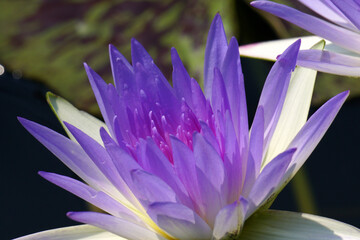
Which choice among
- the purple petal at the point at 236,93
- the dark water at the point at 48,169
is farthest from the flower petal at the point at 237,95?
the dark water at the point at 48,169

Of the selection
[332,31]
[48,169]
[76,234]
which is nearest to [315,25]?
[332,31]

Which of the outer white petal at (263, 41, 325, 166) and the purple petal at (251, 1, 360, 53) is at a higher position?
the purple petal at (251, 1, 360, 53)

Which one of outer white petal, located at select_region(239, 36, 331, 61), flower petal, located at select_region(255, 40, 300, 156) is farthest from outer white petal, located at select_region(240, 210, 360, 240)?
outer white petal, located at select_region(239, 36, 331, 61)

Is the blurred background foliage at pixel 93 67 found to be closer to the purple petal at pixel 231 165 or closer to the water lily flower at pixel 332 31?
the water lily flower at pixel 332 31

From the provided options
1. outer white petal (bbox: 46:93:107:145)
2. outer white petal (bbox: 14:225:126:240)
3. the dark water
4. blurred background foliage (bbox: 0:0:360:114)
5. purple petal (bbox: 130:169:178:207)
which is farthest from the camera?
the dark water

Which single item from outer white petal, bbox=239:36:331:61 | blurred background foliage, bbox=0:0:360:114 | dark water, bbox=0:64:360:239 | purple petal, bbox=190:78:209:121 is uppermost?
blurred background foliage, bbox=0:0:360:114

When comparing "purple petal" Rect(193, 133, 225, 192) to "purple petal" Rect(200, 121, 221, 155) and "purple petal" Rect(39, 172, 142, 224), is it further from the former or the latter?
"purple petal" Rect(39, 172, 142, 224)

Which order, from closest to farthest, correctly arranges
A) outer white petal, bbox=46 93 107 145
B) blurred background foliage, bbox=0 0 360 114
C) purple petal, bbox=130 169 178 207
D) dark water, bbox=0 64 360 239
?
purple petal, bbox=130 169 178 207, outer white petal, bbox=46 93 107 145, blurred background foliage, bbox=0 0 360 114, dark water, bbox=0 64 360 239

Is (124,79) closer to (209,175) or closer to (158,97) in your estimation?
(158,97)
